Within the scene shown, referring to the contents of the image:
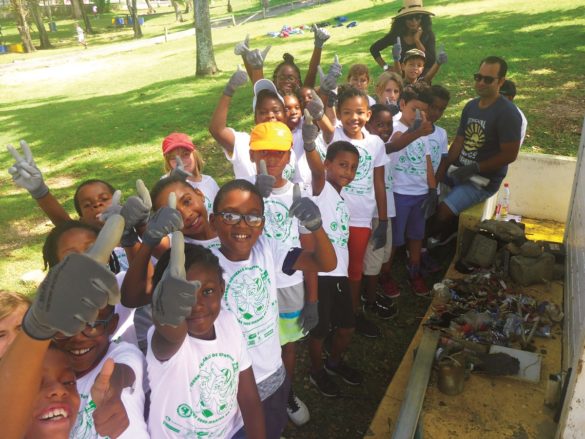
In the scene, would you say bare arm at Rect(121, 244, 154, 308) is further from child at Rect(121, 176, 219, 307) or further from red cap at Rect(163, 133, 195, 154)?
red cap at Rect(163, 133, 195, 154)

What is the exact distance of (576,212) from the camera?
4.02 metres

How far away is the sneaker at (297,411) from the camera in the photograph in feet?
10.2

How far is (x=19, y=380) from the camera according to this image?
1.28 meters

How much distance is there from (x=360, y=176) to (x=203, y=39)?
11623 millimetres

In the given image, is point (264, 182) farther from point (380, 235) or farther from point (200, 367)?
point (380, 235)

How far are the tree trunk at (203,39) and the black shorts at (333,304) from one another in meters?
11.7

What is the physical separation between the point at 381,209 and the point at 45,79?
1979 centimetres

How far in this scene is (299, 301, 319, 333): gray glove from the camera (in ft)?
9.35

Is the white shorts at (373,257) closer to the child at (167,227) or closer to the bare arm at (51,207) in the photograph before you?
the child at (167,227)

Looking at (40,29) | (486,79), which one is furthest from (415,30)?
(40,29)

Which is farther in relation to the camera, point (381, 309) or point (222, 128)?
point (381, 309)

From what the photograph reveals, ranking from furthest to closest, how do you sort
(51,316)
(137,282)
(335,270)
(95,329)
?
1. (335,270)
2. (137,282)
3. (95,329)
4. (51,316)

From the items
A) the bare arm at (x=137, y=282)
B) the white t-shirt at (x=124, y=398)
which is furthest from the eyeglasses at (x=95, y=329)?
the bare arm at (x=137, y=282)

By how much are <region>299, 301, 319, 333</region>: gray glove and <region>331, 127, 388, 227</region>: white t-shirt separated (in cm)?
93
